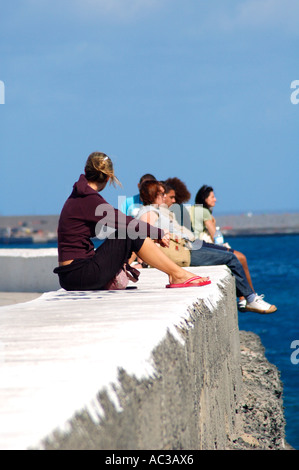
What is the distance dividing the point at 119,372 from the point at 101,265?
248 centimetres

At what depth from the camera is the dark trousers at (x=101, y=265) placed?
14.7ft

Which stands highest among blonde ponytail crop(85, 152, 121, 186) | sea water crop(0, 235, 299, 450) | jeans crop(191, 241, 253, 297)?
blonde ponytail crop(85, 152, 121, 186)

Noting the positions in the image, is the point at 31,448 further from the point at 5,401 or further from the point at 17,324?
the point at 17,324

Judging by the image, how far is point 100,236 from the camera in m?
4.68

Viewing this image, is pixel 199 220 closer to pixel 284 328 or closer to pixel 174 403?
pixel 174 403

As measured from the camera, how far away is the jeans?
6383 millimetres

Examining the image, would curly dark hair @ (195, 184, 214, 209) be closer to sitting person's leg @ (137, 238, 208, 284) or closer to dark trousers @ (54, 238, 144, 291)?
sitting person's leg @ (137, 238, 208, 284)

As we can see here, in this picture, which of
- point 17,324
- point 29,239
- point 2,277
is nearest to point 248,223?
point 29,239

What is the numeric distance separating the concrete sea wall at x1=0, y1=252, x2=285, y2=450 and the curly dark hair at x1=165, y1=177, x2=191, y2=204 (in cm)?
295

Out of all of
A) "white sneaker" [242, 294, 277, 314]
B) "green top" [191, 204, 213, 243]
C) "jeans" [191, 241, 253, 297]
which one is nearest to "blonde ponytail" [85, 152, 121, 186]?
"jeans" [191, 241, 253, 297]

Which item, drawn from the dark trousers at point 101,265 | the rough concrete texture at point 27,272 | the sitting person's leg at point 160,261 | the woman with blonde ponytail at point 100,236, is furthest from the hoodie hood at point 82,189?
the rough concrete texture at point 27,272

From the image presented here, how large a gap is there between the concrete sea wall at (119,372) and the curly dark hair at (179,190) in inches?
116

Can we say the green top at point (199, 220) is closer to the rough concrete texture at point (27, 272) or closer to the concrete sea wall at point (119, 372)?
the rough concrete texture at point (27, 272)
